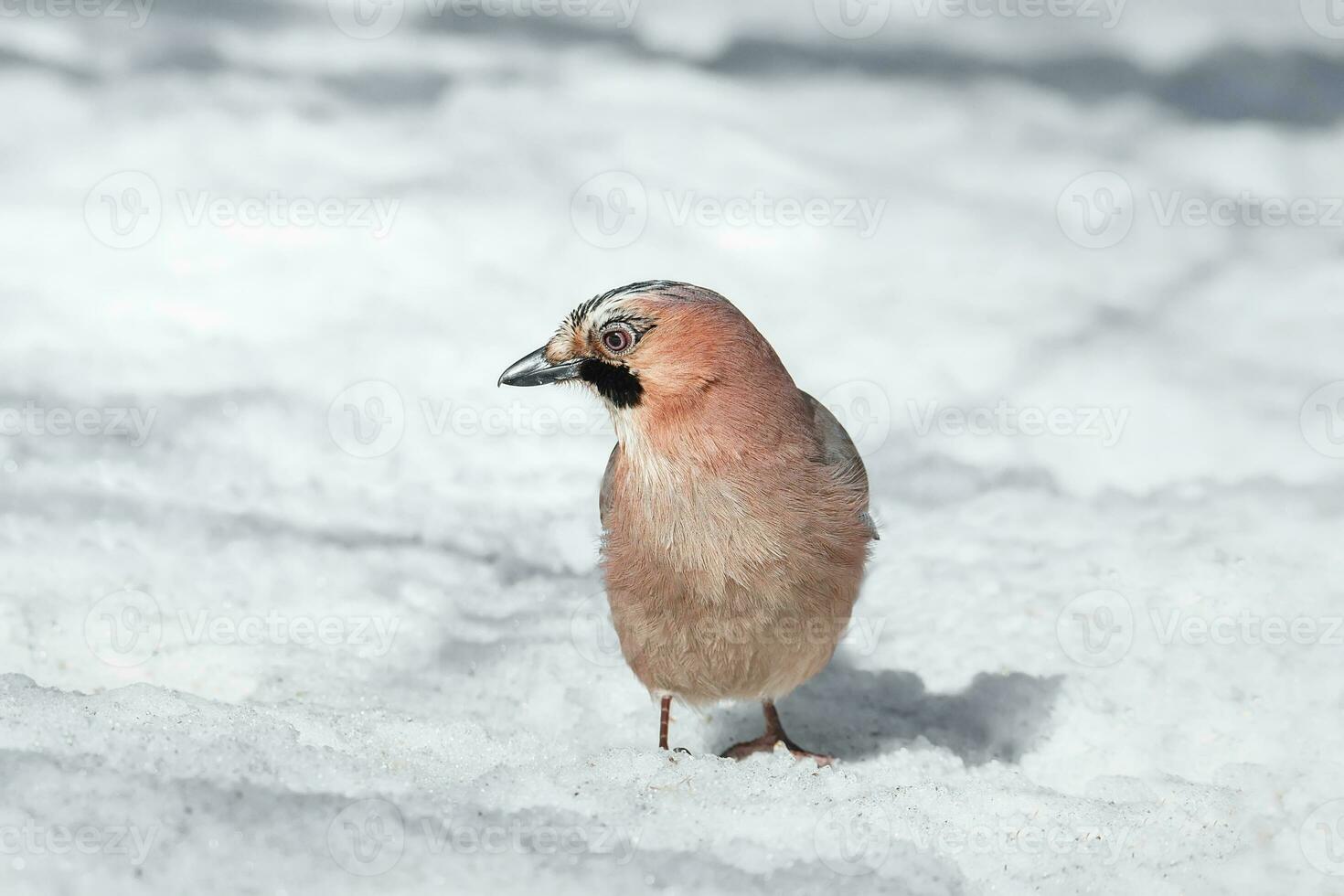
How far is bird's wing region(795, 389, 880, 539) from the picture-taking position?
423 cm

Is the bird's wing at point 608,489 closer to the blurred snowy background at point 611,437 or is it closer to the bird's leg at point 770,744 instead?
the blurred snowy background at point 611,437

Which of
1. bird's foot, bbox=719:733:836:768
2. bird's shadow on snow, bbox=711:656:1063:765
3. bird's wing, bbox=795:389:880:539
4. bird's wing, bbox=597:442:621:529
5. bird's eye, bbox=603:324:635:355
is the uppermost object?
bird's eye, bbox=603:324:635:355

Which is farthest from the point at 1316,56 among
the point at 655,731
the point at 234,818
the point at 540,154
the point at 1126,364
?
the point at 234,818

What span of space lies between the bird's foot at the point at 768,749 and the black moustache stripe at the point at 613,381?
4.56 feet

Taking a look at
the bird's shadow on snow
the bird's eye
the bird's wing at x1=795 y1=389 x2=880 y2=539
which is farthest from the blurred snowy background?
the bird's eye

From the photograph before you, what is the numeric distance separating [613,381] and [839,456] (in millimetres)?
854

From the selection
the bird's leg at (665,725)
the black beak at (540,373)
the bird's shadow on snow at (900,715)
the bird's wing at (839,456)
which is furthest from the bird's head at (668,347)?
the bird's shadow on snow at (900,715)

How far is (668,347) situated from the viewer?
3.93m

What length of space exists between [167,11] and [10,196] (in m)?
2.59

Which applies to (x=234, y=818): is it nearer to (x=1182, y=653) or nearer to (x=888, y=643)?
(x=888, y=643)

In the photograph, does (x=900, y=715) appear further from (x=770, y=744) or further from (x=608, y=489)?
(x=608, y=489)

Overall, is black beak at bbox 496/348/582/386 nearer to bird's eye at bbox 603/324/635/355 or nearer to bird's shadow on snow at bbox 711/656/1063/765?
bird's eye at bbox 603/324/635/355

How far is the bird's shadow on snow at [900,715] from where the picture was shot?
15.0ft

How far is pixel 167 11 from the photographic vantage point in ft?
32.2
